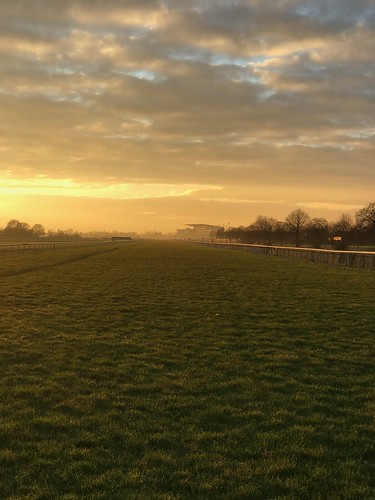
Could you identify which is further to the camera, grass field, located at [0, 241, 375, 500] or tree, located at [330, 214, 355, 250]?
tree, located at [330, 214, 355, 250]

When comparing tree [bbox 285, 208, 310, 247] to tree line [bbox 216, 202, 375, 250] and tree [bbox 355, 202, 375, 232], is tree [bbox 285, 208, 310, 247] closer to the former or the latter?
tree line [bbox 216, 202, 375, 250]

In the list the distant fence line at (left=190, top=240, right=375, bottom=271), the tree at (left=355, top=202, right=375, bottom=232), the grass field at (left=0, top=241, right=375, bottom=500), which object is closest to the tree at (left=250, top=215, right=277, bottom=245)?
the tree at (left=355, top=202, right=375, bottom=232)

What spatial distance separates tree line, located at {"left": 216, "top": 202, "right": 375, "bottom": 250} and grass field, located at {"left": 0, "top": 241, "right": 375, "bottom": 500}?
62.2 meters

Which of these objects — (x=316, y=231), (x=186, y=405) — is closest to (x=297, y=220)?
(x=316, y=231)

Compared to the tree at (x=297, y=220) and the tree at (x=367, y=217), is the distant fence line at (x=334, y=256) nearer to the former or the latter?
the tree at (x=367, y=217)

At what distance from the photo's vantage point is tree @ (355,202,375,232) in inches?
3185

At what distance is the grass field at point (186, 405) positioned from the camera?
4.64m

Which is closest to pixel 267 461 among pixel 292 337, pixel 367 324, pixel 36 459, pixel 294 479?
pixel 294 479

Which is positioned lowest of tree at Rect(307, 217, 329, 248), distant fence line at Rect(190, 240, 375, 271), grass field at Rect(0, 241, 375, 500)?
grass field at Rect(0, 241, 375, 500)

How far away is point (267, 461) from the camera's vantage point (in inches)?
197

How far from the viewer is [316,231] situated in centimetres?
9225

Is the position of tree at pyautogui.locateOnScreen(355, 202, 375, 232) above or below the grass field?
above

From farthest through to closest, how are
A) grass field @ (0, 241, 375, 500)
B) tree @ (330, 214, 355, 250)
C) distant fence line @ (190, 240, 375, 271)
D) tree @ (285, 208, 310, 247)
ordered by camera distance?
tree @ (285, 208, 310, 247), tree @ (330, 214, 355, 250), distant fence line @ (190, 240, 375, 271), grass field @ (0, 241, 375, 500)

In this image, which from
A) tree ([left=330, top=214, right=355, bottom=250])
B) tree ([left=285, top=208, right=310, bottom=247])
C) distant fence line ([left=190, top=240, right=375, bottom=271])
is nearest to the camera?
distant fence line ([left=190, top=240, right=375, bottom=271])
